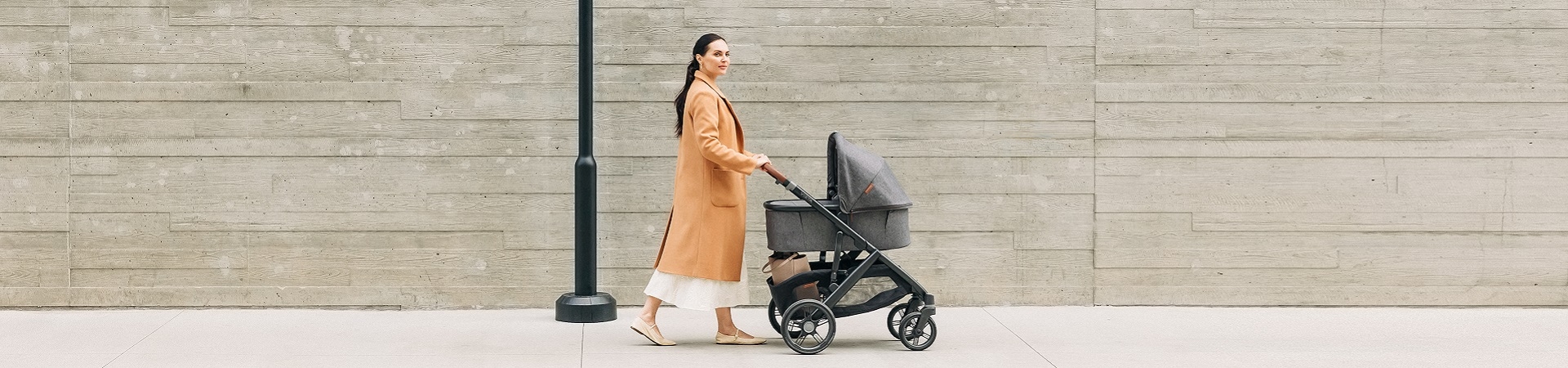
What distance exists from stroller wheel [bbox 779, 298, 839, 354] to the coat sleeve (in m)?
0.62

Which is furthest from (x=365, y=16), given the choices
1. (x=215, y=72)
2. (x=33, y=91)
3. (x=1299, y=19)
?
(x=1299, y=19)

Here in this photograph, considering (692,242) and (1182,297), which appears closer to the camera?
(692,242)

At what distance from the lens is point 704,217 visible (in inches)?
225

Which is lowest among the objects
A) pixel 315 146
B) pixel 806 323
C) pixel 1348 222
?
pixel 806 323

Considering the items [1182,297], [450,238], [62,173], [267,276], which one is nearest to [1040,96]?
[1182,297]

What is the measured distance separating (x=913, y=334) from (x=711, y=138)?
1.22 metres

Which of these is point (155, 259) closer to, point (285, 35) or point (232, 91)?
point (232, 91)

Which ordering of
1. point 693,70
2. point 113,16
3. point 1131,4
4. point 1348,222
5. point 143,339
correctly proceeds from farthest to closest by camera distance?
point 1348,222 → point 1131,4 → point 113,16 → point 143,339 → point 693,70

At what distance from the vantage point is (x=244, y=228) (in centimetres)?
705

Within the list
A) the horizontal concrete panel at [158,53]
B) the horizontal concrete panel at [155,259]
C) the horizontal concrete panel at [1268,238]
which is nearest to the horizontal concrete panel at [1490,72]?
the horizontal concrete panel at [1268,238]

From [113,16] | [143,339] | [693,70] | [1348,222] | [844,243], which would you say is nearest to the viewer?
[844,243]

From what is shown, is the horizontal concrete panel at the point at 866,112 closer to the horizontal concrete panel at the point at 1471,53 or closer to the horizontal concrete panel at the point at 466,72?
the horizontal concrete panel at the point at 466,72

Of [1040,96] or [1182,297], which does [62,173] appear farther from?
[1182,297]

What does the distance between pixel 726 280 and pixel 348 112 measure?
8.35 ft
